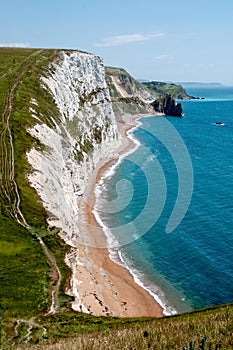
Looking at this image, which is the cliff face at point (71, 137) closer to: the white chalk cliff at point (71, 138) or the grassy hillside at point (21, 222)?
the white chalk cliff at point (71, 138)

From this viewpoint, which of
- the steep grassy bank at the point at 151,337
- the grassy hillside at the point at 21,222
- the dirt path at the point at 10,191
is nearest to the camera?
the steep grassy bank at the point at 151,337

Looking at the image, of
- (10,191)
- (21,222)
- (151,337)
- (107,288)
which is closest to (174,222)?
(107,288)

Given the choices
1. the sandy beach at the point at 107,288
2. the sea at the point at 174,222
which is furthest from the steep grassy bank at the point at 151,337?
the sea at the point at 174,222

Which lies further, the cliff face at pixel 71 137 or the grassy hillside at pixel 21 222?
the cliff face at pixel 71 137

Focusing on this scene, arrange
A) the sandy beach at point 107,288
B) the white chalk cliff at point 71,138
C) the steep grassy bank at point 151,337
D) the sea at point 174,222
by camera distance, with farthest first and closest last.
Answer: the white chalk cliff at point 71,138 < the sea at point 174,222 < the sandy beach at point 107,288 < the steep grassy bank at point 151,337

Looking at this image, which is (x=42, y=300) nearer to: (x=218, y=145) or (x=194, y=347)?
(x=194, y=347)

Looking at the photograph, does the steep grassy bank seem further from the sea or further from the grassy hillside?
the sea

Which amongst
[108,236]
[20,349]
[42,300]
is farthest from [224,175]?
[20,349]
